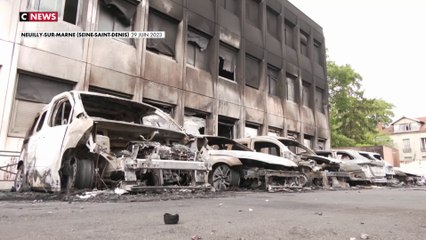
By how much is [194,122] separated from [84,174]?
9574 millimetres

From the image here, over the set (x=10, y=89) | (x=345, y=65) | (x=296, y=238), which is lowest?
(x=296, y=238)

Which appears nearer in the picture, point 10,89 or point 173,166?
point 173,166

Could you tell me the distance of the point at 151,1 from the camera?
13.8 metres

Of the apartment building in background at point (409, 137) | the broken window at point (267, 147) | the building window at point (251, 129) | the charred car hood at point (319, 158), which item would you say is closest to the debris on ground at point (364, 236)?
the broken window at point (267, 147)

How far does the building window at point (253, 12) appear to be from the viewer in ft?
65.1

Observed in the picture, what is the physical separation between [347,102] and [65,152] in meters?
31.2

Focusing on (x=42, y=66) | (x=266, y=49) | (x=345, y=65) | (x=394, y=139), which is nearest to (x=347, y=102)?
(x=345, y=65)

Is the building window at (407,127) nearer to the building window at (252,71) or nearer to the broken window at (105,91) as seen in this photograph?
the building window at (252,71)

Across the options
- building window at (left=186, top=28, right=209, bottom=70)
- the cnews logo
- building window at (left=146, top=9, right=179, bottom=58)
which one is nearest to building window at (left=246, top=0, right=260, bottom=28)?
building window at (left=186, top=28, right=209, bottom=70)

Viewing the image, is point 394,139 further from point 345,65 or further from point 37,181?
point 37,181

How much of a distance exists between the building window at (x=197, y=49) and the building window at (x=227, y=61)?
108cm

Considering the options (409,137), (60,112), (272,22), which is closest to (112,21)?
(60,112)

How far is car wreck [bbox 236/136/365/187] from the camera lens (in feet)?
34.0

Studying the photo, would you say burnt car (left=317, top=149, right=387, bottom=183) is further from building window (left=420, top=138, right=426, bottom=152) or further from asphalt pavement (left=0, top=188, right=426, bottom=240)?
building window (left=420, top=138, right=426, bottom=152)
